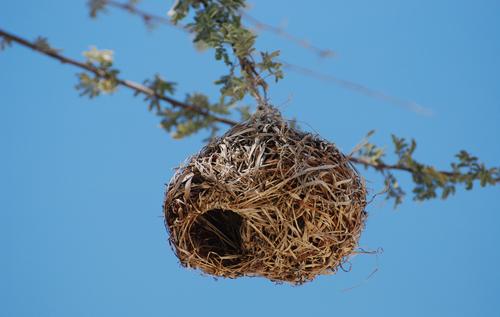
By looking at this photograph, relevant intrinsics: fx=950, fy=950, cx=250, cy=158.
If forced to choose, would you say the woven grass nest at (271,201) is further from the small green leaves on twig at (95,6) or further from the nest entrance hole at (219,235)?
the small green leaves on twig at (95,6)

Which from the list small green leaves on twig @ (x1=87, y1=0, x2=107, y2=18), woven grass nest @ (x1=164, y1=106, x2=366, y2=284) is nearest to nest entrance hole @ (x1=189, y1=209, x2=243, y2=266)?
woven grass nest @ (x1=164, y1=106, x2=366, y2=284)

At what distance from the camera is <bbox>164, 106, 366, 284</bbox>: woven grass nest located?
2.10 m

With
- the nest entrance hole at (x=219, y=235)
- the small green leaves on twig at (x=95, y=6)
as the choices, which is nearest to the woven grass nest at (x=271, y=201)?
the nest entrance hole at (x=219, y=235)

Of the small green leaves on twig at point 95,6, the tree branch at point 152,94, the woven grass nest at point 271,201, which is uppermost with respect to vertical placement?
the small green leaves on twig at point 95,6

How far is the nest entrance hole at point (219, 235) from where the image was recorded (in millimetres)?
2303

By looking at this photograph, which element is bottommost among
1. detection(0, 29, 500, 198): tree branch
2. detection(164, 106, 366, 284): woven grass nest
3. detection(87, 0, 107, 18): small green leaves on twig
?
detection(164, 106, 366, 284): woven grass nest

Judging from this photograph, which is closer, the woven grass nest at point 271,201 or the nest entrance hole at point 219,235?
the woven grass nest at point 271,201

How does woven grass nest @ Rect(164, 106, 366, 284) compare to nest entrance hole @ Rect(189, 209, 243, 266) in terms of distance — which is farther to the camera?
nest entrance hole @ Rect(189, 209, 243, 266)

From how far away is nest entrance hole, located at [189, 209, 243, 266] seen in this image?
7.55ft

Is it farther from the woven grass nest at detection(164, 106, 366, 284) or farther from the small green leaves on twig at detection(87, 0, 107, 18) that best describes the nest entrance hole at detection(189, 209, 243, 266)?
the small green leaves on twig at detection(87, 0, 107, 18)

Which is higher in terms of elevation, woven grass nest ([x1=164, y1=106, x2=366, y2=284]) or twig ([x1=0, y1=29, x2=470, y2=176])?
twig ([x1=0, y1=29, x2=470, y2=176])

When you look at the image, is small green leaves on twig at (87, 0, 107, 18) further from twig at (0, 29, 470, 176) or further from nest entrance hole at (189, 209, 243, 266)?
nest entrance hole at (189, 209, 243, 266)

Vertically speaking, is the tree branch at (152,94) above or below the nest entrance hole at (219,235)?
above

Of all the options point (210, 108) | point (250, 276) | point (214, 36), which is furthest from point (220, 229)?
point (214, 36)
